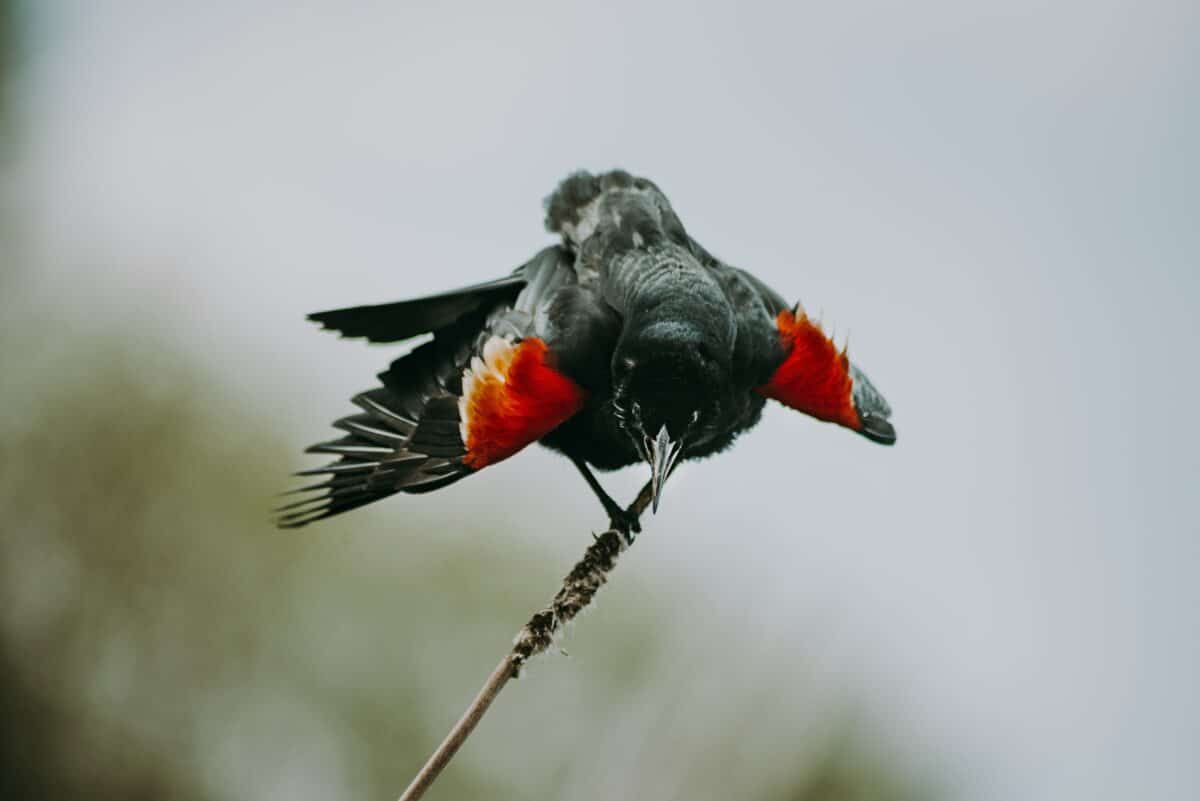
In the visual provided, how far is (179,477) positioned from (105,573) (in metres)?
1.72

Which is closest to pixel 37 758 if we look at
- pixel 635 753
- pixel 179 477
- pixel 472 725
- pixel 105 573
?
pixel 105 573

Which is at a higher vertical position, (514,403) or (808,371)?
(808,371)

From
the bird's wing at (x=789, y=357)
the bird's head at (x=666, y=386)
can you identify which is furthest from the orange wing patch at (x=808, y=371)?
the bird's head at (x=666, y=386)

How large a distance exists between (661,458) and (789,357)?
993 mm

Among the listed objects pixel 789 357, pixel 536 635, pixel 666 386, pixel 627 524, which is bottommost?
pixel 536 635

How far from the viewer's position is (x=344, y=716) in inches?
546

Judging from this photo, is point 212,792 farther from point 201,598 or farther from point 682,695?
point 682,695

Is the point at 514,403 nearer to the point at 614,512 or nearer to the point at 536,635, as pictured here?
the point at 614,512

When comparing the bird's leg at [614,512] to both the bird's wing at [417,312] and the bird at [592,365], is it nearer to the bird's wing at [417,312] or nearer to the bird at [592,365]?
the bird at [592,365]

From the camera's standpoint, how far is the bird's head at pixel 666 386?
3.25 m

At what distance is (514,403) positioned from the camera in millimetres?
3551

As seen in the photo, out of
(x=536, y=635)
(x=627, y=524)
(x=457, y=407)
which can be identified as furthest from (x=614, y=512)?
(x=536, y=635)

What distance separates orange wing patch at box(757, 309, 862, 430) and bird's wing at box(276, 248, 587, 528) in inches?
32.7

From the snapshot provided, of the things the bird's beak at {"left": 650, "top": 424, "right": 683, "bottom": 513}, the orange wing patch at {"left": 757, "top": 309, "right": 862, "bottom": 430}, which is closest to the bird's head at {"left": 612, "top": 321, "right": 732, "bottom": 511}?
the bird's beak at {"left": 650, "top": 424, "right": 683, "bottom": 513}
